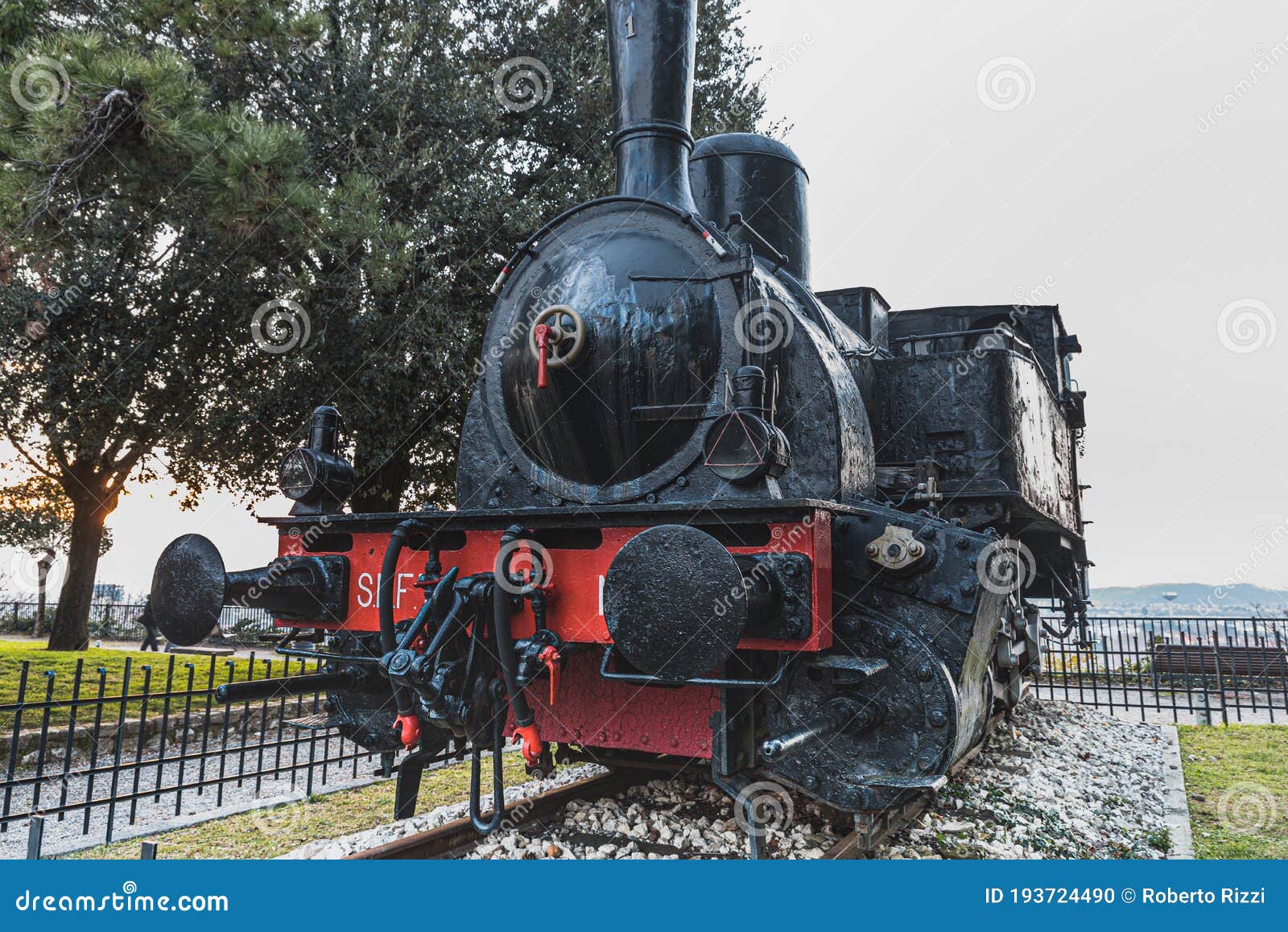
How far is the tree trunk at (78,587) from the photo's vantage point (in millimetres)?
12969

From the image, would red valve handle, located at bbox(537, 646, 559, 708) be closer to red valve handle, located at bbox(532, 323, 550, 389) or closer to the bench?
red valve handle, located at bbox(532, 323, 550, 389)

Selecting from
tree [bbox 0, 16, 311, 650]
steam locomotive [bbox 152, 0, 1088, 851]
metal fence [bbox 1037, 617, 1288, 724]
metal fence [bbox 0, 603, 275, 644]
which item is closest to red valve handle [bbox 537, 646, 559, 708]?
steam locomotive [bbox 152, 0, 1088, 851]

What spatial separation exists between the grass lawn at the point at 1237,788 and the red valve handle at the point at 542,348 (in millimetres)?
3782

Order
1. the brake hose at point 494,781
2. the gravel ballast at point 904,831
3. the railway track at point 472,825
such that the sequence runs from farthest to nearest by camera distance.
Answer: the gravel ballast at point 904,831
the railway track at point 472,825
the brake hose at point 494,781

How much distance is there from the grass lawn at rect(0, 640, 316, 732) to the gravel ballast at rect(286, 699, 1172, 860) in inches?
118

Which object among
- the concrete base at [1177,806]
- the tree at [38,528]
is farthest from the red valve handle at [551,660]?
the tree at [38,528]

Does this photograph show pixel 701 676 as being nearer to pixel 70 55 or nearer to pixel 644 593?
pixel 644 593

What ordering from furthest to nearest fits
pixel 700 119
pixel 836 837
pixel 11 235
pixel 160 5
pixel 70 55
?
pixel 700 119 < pixel 160 5 < pixel 11 235 < pixel 70 55 < pixel 836 837

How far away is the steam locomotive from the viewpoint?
2965mm

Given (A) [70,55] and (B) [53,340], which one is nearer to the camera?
(A) [70,55]

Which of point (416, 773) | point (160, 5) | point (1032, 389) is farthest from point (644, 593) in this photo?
point (160, 5)

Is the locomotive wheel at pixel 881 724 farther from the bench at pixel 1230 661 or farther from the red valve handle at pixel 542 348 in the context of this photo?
the bench at pixel 1230 661

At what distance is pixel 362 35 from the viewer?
10680 mm

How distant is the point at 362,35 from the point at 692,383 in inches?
372
